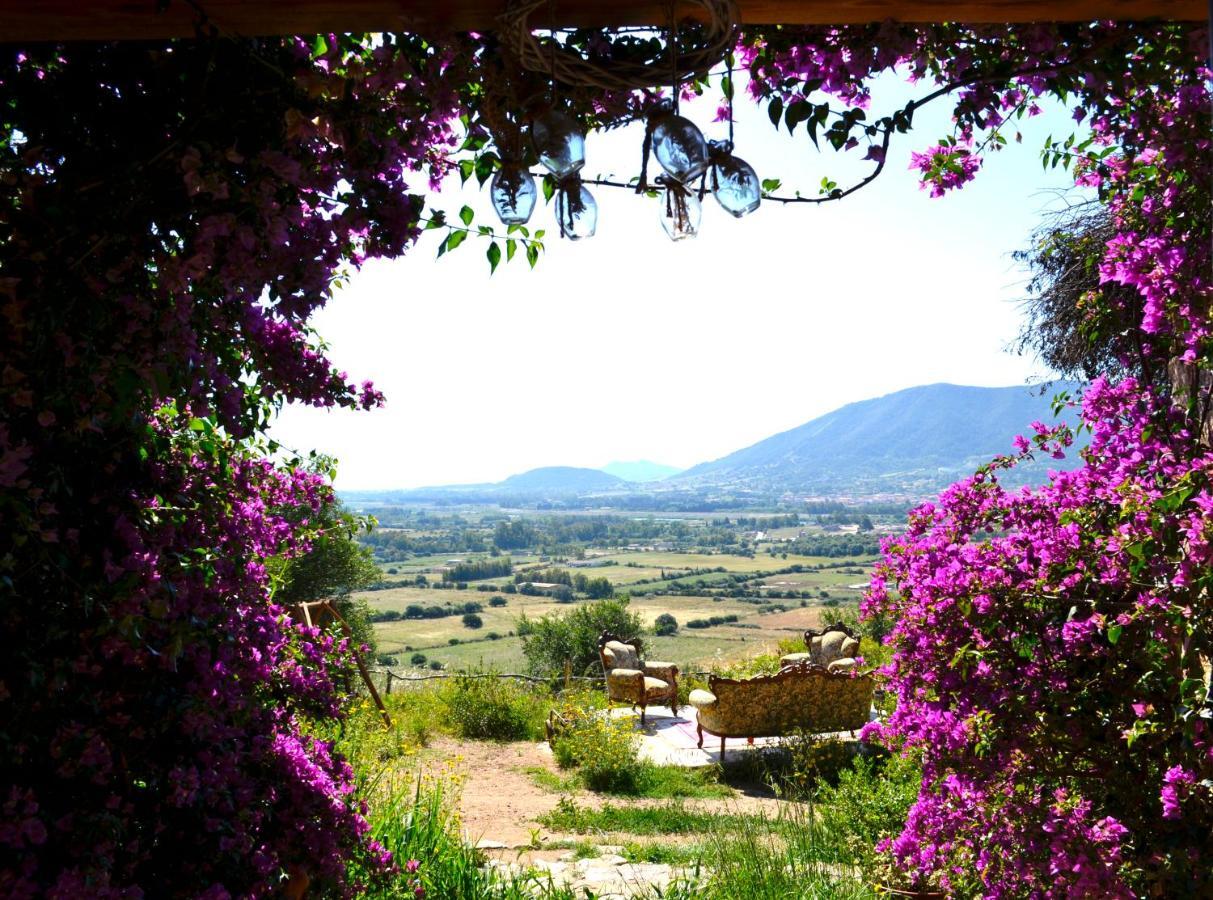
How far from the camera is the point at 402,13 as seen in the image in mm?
1625

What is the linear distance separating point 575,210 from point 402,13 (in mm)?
471

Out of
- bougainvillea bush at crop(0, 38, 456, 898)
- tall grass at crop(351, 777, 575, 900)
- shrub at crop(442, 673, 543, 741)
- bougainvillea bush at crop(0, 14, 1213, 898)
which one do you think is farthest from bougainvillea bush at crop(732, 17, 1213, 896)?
shrub at crop(442, 673, 543, 741)

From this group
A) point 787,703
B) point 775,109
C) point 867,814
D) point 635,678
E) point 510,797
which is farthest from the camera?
point 635,678

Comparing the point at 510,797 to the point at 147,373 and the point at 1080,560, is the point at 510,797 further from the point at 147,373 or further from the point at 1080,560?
the point at 147,373

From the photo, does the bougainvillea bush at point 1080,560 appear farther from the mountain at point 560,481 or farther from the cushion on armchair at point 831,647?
the mountain at point 560,481

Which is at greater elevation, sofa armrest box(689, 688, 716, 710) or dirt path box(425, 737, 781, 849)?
sofa armrest box(689, 688, 716, 710)

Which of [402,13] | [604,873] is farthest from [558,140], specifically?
[604,873]

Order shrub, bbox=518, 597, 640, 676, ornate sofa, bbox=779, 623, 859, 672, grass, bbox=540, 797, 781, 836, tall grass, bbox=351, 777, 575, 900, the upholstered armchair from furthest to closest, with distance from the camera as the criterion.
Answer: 1. shrub, bbox=518, 597, 640, 676
2. ornate sofa, bbox=779, 623, 859, 672
3. the upholstered armchair
4. grass, bbox=540, 797, 781, 836
5. tall grass, bbox=351, 777, 575, 900

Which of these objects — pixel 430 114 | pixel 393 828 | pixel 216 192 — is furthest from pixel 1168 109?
pixel 393 828

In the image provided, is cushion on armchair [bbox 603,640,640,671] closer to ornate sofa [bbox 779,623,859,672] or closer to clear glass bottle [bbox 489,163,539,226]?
ornate sofa [bbox 779,623,859,672]

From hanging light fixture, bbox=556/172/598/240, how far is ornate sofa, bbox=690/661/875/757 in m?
6.40

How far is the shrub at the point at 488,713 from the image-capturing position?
845 cm

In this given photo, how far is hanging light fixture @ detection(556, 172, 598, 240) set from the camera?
62.6 inches

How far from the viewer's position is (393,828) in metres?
3.46
